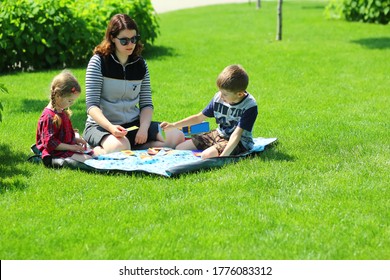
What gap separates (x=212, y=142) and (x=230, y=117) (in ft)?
1.08

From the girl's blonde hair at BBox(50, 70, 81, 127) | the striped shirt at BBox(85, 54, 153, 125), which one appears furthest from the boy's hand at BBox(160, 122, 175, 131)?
the girl's blonde hair at BBox(50, 70, 81, 127)

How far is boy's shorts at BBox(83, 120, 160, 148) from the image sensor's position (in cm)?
665

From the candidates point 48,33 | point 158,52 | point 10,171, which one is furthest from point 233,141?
point 158,52

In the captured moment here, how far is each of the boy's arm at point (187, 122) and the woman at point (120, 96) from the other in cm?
25

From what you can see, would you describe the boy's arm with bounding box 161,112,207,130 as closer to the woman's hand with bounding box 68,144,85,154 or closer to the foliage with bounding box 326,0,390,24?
the woman's hand with bounding box 68,144,85,154

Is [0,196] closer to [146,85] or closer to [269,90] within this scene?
[146,85]

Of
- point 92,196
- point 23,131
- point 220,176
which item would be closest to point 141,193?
point 92,196

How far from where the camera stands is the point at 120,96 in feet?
22.4

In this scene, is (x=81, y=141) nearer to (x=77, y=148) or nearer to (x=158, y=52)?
(x=77, y=148)

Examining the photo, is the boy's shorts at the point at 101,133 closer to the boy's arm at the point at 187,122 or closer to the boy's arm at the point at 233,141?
the boy's arm at the point at 187,122

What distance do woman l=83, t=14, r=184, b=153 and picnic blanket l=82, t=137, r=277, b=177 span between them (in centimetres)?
20

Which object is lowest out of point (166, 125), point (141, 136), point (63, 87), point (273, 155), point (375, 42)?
point (375, 42)

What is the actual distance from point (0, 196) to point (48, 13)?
253 inches

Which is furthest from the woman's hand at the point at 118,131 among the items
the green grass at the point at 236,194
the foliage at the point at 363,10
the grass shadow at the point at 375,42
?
the foliage at the point at 363,10
